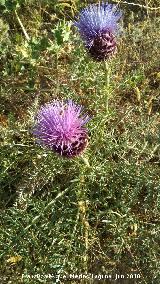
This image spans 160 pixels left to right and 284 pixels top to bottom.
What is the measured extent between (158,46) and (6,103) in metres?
1.19

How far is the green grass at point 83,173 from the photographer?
287 centimetres

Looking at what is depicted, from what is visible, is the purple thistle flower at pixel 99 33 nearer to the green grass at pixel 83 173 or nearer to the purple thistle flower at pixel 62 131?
the green grass at pixel 83 173

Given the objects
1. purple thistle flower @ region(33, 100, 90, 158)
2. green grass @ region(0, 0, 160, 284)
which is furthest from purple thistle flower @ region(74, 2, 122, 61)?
purple thistle flower @ region(33, 100, 90, 158)

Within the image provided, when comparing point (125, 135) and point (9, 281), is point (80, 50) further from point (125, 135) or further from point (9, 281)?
point (9, 281)

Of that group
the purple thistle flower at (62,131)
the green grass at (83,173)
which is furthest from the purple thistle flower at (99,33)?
the purple thistle flower at (62,131)

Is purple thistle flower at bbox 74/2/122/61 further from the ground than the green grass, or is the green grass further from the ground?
purple thistle flower at bbox 74/2/122/61

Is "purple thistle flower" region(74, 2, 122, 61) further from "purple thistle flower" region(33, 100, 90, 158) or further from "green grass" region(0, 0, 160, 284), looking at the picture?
"purple thistle flower" region(33, 100, 90, 158)

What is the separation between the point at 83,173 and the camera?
2.96m

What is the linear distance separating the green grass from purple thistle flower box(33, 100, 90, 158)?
352mm

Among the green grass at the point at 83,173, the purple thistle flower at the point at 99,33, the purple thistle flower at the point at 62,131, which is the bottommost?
the green grass at the point at 83,173

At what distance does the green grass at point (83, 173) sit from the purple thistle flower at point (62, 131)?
35 centimetres

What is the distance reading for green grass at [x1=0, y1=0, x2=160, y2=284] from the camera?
9.42ft

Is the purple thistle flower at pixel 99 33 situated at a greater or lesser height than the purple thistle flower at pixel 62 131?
greater

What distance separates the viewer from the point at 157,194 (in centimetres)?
288
